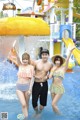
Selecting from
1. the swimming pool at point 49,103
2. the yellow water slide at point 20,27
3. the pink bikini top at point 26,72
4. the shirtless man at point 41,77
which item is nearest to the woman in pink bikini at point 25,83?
the pink bikini top at point 26,72

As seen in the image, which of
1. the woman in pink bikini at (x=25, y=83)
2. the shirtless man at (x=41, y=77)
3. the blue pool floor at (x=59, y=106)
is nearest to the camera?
the woman in pink bikini at (x=25, y=83)

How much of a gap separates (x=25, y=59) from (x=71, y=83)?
15.9 feet

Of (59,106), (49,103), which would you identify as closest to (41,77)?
(59,106)

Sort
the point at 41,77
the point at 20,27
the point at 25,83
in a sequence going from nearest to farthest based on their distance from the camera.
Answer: the point at 25,83, the point at 41,77, the point at 20,27

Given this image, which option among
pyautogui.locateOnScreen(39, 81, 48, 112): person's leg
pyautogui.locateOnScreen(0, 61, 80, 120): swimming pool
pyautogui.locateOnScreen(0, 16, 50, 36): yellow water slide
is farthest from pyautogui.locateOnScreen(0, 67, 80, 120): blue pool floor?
pyautogui.locateOnScreen(0, 16, 50, 36): yellow water slide

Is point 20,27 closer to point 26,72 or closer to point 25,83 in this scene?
point 26,72

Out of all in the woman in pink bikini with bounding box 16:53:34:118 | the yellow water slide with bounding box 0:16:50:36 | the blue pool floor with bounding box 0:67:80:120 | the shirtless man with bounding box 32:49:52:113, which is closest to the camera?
the woman in pink bikini with bounding box 16:53:34:118

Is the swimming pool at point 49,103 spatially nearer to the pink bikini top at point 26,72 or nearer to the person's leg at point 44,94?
the person's leg at point 44,94

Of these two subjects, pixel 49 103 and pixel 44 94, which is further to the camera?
pixel 49 103

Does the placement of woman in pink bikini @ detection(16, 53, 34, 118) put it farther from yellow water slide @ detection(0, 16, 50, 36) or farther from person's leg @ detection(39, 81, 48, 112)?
yellow water slide @ detection(0, 16, 50, 36)

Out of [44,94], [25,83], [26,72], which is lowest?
[44,94]

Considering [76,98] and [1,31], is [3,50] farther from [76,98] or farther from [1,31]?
[76,98]

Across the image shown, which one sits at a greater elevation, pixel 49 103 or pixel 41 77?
pixel 41 77

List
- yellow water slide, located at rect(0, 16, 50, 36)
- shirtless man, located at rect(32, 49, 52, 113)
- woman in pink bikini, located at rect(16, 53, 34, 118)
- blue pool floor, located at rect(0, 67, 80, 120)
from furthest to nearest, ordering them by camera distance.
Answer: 1. yellow water slide, located at rect(0, 16, 50, 36)
2. blue pool floor, located at rect(0, 67, 80, 120)
3. shirtless man, located at rect(32, 49, 52, 113)
4. woman in pink bikini, located at rect(16, 53, 34, 118)
